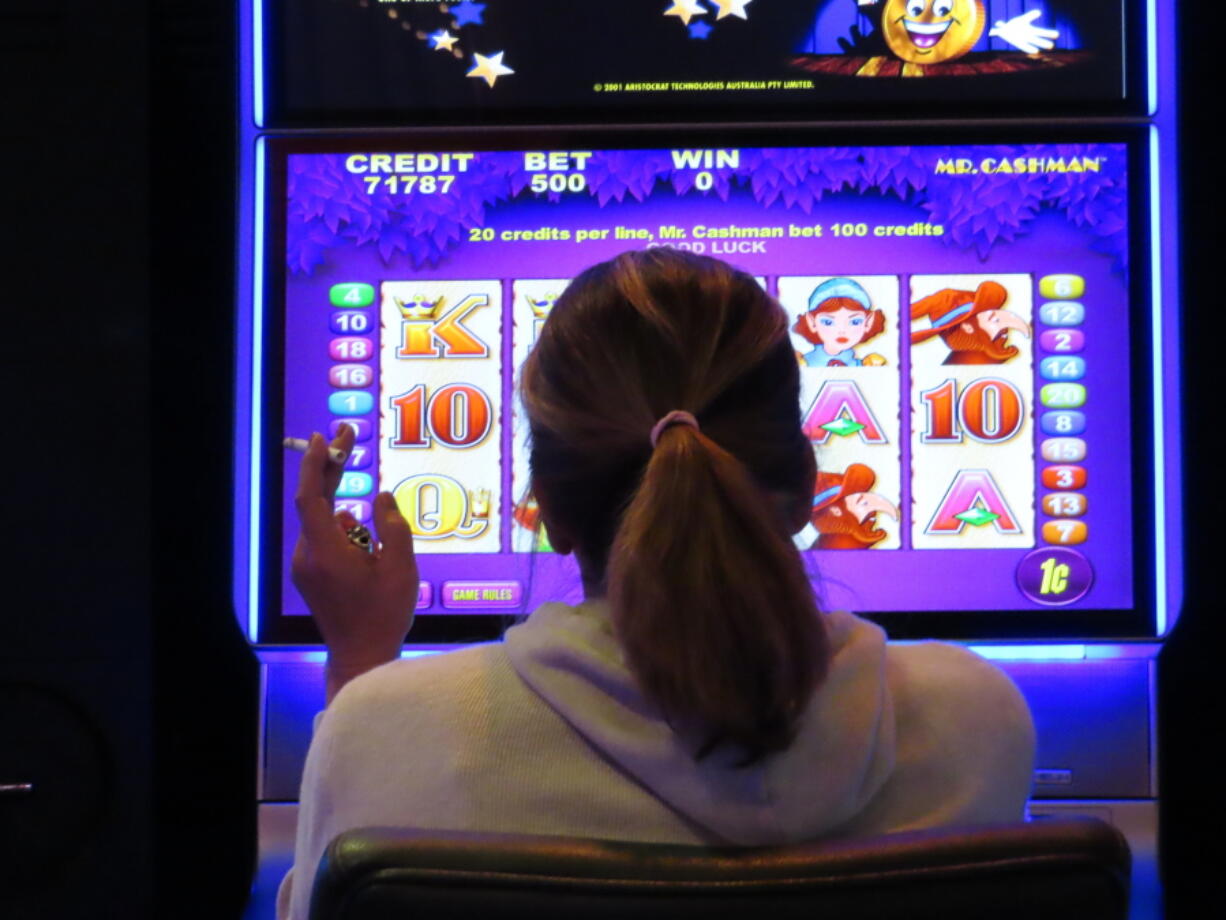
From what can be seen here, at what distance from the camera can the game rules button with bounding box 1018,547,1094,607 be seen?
1.94 meters

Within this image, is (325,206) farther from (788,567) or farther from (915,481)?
(788,567)

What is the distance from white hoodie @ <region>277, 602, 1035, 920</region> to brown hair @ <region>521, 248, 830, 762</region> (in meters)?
0.04

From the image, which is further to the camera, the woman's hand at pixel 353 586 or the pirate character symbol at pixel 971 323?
the pirate character symbol at pixel 971 323

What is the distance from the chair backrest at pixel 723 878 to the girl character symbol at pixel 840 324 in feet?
3.95

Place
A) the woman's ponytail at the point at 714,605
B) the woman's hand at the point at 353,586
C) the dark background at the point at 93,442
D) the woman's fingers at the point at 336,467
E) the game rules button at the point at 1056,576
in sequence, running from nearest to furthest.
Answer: the woman's ponytail at the point at 714,605 < the woman's hand at the point at 353,586 < the woman's fingers at the point at 336,467 < the game rules button at the point at 1056,576 < the dark background at the point at 93,442

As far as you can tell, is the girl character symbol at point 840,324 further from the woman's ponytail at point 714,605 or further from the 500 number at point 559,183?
the woman's ponytail at point 714,605

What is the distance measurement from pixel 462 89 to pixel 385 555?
0.93 meters

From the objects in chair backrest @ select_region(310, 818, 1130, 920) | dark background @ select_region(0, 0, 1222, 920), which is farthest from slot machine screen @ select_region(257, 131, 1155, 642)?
chair backrest @ select_region(310, 818, 1130, 920)

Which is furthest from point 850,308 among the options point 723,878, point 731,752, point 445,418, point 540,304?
point 723,878

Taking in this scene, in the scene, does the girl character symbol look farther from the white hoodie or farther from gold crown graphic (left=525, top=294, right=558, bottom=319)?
the white hoodie

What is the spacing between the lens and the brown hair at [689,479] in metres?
0.91

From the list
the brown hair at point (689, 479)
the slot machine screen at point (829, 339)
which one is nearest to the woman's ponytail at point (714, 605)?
the brown hair at point (689, 479)

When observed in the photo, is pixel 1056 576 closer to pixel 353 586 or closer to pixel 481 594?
pixel 481 594

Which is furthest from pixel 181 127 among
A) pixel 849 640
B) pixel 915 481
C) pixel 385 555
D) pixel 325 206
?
pixel 849 640
